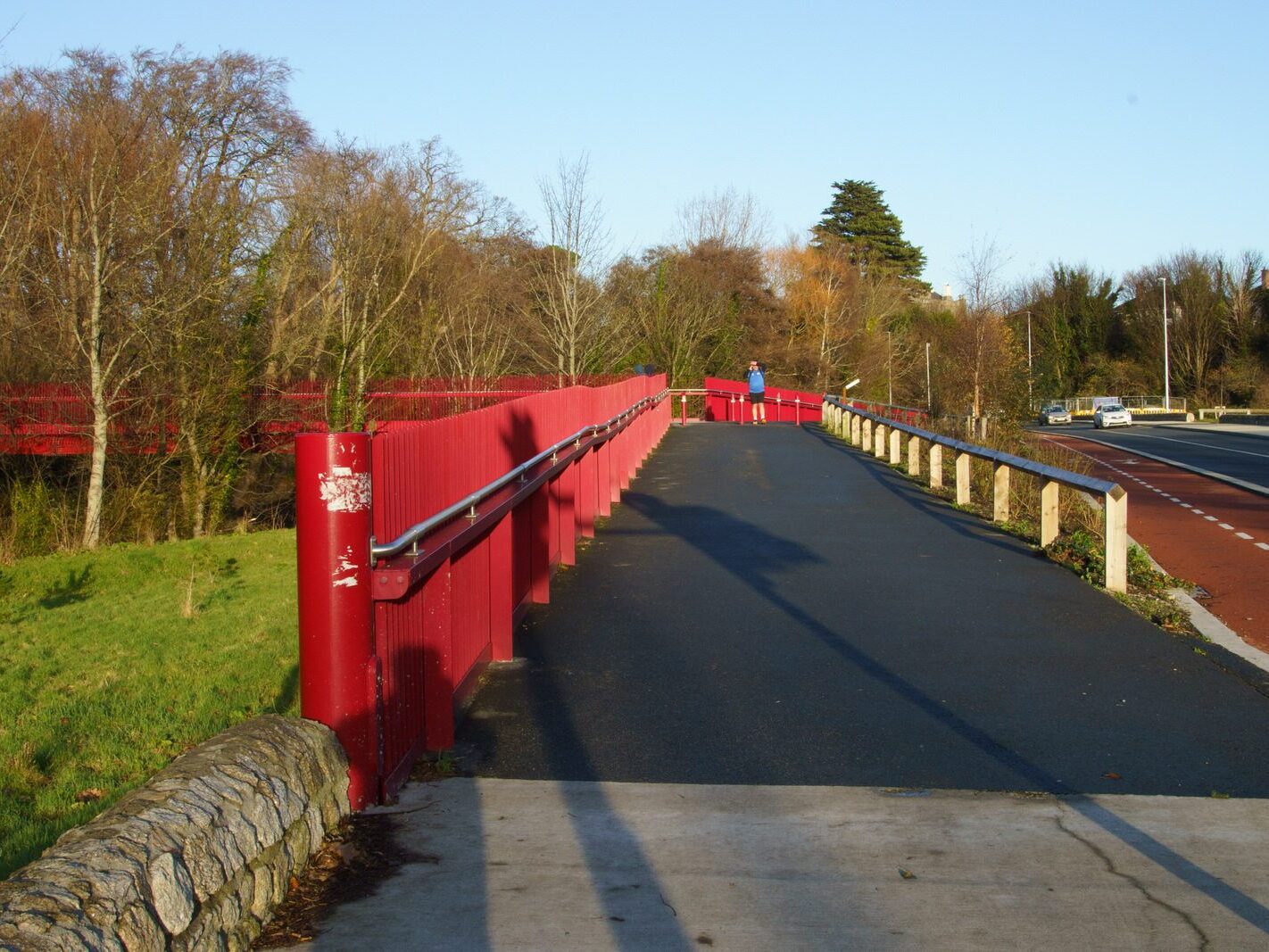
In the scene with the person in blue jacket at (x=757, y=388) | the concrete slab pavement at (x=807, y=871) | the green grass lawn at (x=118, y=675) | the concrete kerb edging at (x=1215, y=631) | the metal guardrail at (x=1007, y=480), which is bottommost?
the green grass lawn at (x=118, y=675)

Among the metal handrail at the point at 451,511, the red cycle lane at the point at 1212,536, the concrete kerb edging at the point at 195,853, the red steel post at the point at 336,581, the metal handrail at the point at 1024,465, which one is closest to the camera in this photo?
the concrete kerb edging at the point at 195,853

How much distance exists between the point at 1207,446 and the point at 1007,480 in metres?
29.5

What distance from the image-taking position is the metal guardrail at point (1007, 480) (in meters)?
10.5

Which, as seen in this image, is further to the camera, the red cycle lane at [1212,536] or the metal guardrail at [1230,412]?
the metal guardrail at [1230,412]

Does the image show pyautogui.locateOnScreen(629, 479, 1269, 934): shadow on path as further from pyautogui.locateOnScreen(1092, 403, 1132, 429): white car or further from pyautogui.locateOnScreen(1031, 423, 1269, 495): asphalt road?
pyautogui.locateOnScreen(1092, 403, 1132, 429): white car

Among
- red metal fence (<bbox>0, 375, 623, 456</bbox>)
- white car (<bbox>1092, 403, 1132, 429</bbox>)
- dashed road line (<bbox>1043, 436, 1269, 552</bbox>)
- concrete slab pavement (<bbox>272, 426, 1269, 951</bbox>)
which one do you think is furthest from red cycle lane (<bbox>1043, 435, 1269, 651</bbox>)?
white car (<bbox>1092, 403, 1132, 429</bbox>)

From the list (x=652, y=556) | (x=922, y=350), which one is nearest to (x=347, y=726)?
(x=652, y=556)

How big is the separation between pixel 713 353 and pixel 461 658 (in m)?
53.1

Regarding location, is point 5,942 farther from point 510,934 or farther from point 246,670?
point 246,670

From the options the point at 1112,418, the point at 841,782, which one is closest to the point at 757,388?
the point at 841,782

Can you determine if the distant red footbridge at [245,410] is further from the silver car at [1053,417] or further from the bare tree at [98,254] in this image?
the silver car at [1053,417]

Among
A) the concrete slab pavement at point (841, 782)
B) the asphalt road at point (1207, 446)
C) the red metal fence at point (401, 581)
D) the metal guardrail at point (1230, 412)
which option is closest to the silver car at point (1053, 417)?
the metal guardrail at point (1230, 412)

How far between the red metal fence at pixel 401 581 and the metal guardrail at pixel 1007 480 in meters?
4.91

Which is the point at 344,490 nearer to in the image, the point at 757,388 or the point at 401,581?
the point at 401,581
